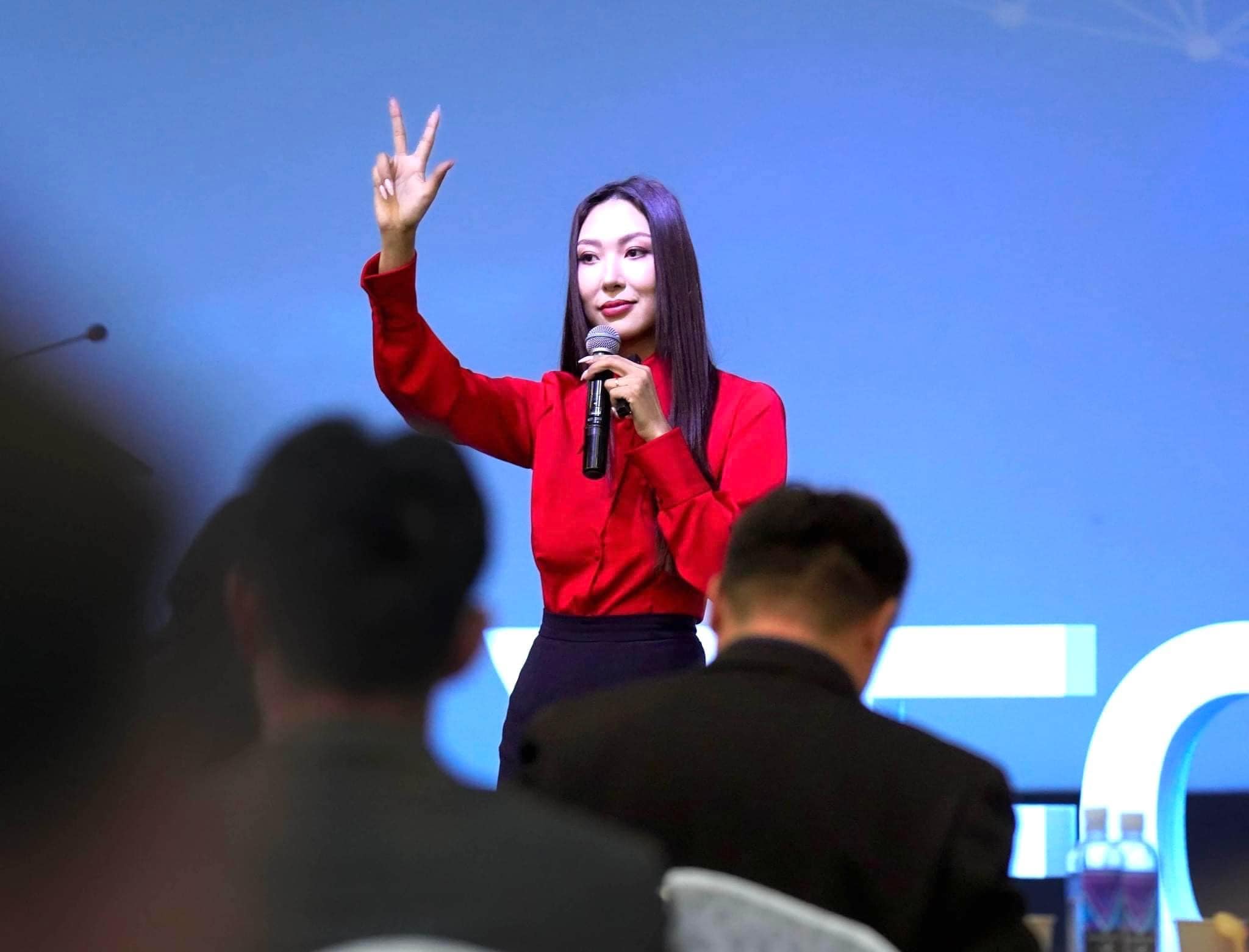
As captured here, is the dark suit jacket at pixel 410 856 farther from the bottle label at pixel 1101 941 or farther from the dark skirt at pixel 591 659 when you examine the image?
the dark skirt at pixel 591 659

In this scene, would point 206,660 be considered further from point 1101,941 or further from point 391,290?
point 391,290

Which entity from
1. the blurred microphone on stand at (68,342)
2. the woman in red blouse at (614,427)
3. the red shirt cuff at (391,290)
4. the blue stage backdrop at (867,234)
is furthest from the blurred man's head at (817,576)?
the blue stage backdrop at (867,234)

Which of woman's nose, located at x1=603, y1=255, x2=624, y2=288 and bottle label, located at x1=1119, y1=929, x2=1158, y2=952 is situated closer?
bottle label, located at x1=1119, y1=929, x2=1158, y2=952

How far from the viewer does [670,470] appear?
6.31ft

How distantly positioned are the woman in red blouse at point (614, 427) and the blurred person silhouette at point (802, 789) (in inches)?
23.4

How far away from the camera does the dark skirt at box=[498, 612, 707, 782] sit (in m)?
1.92

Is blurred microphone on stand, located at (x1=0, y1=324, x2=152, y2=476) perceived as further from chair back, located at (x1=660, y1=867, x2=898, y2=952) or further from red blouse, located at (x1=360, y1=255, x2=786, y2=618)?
red blouse, located at (x1=360, y1=255, x2=786, y2=618)

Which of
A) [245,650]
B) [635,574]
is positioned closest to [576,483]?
[635,574]

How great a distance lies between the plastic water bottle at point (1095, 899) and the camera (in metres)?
1.47

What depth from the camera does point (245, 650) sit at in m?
0.84

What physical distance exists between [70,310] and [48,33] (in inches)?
149

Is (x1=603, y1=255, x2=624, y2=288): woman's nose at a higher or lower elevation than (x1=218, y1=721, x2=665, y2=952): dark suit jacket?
higher

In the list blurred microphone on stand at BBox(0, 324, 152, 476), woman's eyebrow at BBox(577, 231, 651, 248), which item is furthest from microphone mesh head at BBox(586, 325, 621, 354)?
blurred microphone on stand at BBox(0, 324, 152, 476)

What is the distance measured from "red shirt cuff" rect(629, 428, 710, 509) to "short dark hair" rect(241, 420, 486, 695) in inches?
41.7
